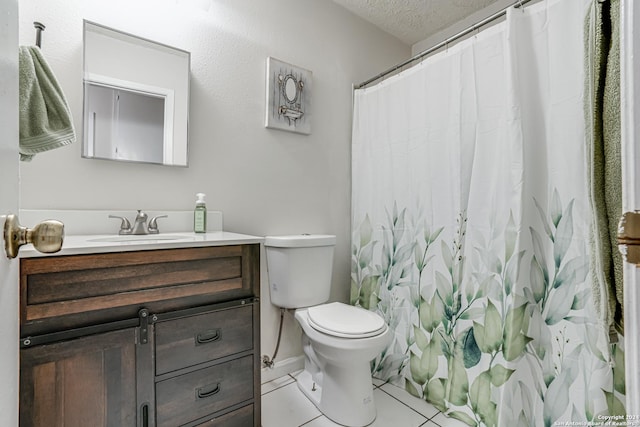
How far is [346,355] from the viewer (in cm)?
133

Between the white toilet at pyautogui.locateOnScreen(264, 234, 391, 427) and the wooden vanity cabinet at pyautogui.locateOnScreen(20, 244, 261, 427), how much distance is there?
14.4 inches

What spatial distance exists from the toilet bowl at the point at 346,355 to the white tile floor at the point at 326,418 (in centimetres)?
6

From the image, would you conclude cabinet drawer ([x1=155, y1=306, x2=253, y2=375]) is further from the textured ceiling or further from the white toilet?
the textured ceiling

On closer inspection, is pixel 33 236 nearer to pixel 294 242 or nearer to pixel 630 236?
pixel 630 236

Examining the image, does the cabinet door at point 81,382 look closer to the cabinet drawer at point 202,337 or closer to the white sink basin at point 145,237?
the cabinet drawer at point 202,337

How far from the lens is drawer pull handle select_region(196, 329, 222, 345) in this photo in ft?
3.59

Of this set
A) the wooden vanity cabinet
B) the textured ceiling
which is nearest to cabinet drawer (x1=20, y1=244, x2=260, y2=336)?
the wooden vanity cabinet

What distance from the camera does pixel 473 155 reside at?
1.43 metres

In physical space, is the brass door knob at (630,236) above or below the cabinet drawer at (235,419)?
above

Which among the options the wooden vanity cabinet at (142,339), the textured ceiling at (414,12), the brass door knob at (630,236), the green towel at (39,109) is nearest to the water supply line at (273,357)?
the wooden vanity cabinet at (142,339)

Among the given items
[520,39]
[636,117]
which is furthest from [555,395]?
[520,39]

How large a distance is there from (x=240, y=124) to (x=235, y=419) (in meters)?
1.41

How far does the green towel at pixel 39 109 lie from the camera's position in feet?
2.86

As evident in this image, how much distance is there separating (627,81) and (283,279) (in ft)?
4.93
